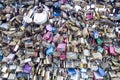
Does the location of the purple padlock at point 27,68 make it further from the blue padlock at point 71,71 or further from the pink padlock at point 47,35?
the blue padlock at point 71,71

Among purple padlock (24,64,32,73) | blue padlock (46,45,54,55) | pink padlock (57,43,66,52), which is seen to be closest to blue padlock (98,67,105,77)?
pink padlock (57,43,66,52)

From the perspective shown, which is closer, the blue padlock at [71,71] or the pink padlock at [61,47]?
the blue padlock at [71,71]

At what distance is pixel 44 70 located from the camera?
643 inches

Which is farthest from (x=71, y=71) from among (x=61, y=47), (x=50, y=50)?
(x=50, y=50)

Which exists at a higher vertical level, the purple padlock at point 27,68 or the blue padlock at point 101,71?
the purple padlock at point 27,68

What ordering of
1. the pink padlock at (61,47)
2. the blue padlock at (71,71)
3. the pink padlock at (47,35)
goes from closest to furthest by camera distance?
1. the blue padlock at (71,71)
2. the pink padlock at (61,47)
3. the pink padlock at (47,35)

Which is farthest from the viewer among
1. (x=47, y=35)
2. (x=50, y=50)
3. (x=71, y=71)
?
(x=47, y=35)

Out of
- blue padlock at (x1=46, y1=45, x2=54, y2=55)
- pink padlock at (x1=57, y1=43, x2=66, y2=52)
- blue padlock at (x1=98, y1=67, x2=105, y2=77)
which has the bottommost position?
→ blue padlock at (x1=98, y1=67, x2=105, y2=77)

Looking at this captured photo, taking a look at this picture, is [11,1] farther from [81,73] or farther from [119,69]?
[119,69]

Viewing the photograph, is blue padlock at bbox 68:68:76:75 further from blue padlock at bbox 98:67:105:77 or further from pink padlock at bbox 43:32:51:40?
pink padlock at bbox 43:32:51:40

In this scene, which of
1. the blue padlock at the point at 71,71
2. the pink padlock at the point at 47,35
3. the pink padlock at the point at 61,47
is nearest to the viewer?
the blue padlock at the point at 71,71

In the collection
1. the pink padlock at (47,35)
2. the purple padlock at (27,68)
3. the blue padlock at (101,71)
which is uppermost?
the pink padlock at (47,35)

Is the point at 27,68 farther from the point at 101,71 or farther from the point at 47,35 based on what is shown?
the point at 101,71

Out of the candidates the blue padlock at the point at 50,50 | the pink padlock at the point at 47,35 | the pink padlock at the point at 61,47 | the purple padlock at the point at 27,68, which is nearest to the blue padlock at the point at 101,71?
the pink padlock at the point at 61,47
